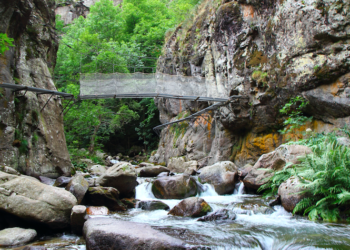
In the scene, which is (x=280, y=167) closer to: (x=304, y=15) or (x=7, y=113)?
(x=304, y=15)

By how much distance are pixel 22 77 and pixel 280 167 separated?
33.3ft

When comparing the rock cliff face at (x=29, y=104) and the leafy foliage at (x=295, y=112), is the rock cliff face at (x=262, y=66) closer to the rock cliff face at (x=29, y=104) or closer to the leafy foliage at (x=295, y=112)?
the leafy foliage at (x=295, y=112)

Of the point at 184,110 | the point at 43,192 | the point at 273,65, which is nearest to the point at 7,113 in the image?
the point at 43,192

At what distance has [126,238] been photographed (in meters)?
4.10

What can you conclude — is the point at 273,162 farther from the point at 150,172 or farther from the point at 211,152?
the point at 211,152

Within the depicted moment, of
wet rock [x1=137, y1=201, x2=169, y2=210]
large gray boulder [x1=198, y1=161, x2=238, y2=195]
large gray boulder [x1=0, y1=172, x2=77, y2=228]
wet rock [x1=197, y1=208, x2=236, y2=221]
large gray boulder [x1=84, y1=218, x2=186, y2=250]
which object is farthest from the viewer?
large gray boulder [x1=198, y1=161, x2=238, y2=195]

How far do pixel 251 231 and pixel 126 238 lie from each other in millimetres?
2635

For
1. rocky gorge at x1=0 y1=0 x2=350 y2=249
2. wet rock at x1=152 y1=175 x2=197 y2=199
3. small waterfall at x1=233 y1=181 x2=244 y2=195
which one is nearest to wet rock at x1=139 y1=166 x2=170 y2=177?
rocky gorge at x1=0 y1=0 x2=350 y2=249

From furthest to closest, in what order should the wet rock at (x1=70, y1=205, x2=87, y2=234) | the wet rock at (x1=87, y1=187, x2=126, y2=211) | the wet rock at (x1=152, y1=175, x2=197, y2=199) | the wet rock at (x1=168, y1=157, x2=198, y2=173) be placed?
1. the wet rock at (x1=168, y1=157, x2=198, y2=173)
2. the wet rock at (x1=152, y1=175, x2=197, y2=199)
3. the wet rock at (x1=87, y1=187, x2=126, y2=211)
4. the wet rock at (x1=70, y1=205, x2=87, y2=234)

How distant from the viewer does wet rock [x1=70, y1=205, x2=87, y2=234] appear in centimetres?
539

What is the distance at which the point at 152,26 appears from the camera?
111ft

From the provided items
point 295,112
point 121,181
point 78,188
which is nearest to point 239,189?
point 295,112

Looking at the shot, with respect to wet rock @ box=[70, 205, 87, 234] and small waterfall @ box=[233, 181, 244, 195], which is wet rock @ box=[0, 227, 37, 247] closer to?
wet rock @ box=[70, 205, 87, 234]

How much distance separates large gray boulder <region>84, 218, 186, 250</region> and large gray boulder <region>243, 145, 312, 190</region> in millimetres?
4298
